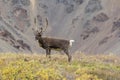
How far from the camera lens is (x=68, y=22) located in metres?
141

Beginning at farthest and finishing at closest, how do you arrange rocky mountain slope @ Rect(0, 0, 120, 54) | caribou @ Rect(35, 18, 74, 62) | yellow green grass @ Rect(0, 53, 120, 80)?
rocky mountain slope @ Rect(0, 0, 120, 54)
caribou @ Rect(35, 18, 74, 62)
yellow green grass @ Rect(0, 53, 120, 80)

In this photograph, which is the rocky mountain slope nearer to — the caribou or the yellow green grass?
the caribou

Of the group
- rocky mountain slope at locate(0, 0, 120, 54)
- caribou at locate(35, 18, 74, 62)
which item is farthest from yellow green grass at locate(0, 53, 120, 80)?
rocky mountain slope at locate(0, 0, 120, 54)

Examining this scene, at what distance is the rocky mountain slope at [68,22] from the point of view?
369 feet

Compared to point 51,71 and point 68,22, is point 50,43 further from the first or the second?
point 68,22

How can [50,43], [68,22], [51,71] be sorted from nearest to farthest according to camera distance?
[51,71]
[50,43]
[68,22]

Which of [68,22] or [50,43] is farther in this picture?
[68,22]

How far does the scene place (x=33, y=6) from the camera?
14488cm

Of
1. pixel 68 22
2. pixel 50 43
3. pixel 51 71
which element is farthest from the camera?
pixel 68 22

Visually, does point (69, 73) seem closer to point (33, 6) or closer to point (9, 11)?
point (9, 11)

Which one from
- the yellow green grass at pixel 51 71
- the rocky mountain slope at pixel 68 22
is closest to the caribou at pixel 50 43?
the yellow green grass at pixel 51 71

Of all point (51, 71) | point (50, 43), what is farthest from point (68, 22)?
point (51, 71)

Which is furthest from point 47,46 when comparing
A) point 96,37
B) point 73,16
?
point 73,16

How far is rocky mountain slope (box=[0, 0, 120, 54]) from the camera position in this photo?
112562mm
